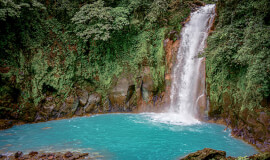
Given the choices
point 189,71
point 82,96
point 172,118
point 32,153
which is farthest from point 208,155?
point 82,96

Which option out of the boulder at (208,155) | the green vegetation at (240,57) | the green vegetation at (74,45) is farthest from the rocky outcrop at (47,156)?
the green vegetation at (240,57)

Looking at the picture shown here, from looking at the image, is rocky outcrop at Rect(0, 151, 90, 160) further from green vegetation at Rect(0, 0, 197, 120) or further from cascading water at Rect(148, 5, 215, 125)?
cascading water at Rect(148, 5, 215, 125)

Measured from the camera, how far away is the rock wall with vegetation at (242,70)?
A: 7.00 m

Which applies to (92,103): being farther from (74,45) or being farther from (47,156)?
(47,156)

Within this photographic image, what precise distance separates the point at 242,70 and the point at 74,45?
10009 mm

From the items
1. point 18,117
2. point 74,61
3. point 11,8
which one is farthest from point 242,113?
point 11,8

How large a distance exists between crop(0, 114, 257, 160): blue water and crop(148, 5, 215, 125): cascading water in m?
1.34

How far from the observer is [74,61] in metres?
12.6

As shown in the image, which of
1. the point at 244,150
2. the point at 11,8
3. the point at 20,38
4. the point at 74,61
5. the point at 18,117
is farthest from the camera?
the point at 74,61

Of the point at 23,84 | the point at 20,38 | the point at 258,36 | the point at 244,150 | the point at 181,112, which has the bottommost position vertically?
the point at 244,150

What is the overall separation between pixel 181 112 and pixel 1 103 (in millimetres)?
9916

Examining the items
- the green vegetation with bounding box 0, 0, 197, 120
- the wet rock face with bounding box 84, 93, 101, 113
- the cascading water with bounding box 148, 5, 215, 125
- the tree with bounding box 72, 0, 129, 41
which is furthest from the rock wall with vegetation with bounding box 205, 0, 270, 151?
the wet rock face with bounding box 84, 93, 101, 113

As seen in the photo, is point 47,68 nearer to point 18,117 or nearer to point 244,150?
point 18,117

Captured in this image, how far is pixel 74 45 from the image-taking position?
1286 centimetres
